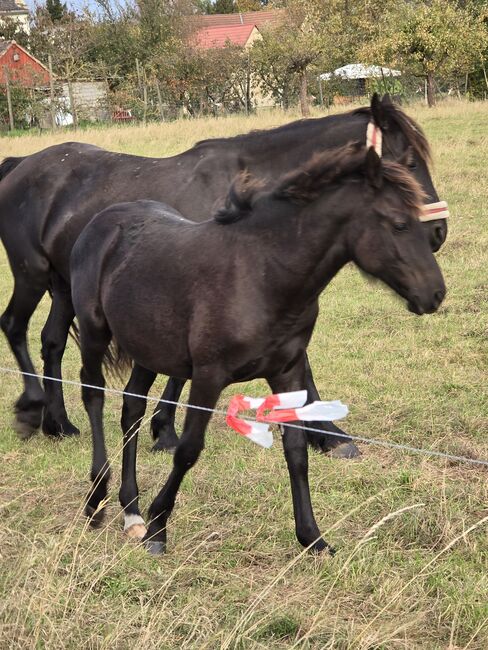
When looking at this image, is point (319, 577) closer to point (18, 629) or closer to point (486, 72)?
point (18, 629)

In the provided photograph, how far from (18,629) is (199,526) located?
142 centimetres

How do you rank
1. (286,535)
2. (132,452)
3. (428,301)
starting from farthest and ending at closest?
1. (132,452)
2. (286,535)
3. (428,301)

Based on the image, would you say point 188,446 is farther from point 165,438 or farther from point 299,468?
point 165,438

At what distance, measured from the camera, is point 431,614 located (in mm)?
→ 3268

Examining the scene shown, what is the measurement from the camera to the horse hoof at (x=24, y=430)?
20.0ft

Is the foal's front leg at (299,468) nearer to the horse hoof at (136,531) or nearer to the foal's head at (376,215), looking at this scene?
the foal's head at (376,215)

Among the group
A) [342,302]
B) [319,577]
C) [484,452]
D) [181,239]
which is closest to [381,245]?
[181,239]

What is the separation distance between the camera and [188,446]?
3773 millimetres

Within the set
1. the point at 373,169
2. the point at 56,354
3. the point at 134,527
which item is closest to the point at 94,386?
the point at 134,527

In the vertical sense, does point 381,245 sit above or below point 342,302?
above

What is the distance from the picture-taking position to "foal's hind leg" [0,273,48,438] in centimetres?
612

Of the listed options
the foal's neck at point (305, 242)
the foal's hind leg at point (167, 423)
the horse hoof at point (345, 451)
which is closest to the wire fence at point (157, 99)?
the foal's hind leg at point (167, 423)

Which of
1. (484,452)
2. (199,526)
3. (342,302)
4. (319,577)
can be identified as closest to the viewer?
(319,577)

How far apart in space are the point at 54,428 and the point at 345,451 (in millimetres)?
2090
